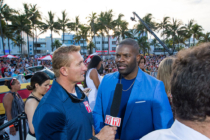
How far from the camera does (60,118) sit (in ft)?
5.20

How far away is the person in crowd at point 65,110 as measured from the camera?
1.52 meters

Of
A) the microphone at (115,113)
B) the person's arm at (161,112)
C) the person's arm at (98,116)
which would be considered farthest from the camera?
the person's arm at (98,116)

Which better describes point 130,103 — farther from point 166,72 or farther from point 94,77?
point 94,77

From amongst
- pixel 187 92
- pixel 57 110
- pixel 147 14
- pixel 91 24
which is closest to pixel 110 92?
pixel 57 110

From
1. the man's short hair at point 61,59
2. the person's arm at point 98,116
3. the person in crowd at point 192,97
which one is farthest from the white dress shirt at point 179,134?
the man's short hair at point 61,59

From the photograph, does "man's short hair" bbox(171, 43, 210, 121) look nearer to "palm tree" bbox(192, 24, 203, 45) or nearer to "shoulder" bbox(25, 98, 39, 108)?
"shoulder" bbox(25, 98, 39, 108)

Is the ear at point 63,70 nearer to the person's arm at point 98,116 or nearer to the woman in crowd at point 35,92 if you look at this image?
the person's arm at point 98,116

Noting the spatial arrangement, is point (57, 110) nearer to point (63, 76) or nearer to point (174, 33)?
point (63, 76)

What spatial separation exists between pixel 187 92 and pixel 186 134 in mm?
228

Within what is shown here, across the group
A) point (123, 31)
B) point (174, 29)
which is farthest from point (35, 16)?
point (174, 29)

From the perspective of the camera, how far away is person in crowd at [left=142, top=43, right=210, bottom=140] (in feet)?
2.75

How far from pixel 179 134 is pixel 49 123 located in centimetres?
118

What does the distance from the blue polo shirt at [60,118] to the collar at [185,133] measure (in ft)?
3.65

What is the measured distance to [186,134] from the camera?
84 centimetres
